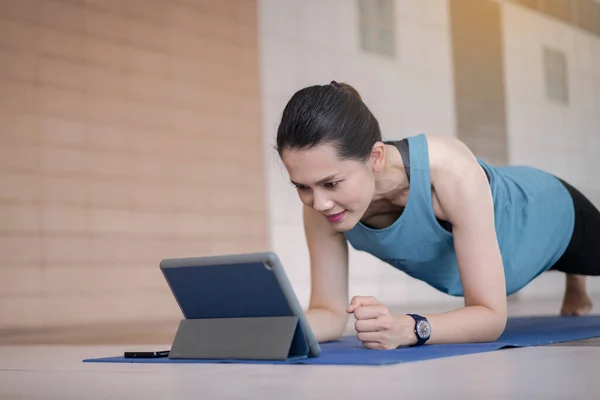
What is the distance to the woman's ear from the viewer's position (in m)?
2.18

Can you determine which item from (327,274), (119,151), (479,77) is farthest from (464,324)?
(479,77)

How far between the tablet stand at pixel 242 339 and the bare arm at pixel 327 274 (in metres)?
0.53

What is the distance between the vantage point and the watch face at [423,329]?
208 centimetres

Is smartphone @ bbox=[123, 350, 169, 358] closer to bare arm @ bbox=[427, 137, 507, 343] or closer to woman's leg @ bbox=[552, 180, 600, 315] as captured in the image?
bare arm @ bbox=[427, 137, 507, 343]

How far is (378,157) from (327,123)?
25 cm

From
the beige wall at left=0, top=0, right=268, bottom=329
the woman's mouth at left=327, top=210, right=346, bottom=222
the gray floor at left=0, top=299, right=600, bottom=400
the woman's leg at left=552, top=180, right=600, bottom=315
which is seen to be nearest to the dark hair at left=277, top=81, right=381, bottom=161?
the woman's mouth at left=327, top=210, right=346, bottom=222

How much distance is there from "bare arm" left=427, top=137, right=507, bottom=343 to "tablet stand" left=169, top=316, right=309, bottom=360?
43 centimetres

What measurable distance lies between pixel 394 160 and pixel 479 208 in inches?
10.4

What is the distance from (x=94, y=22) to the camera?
535cm

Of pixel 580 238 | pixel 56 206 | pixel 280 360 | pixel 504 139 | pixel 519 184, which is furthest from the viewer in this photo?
pixel 504 139

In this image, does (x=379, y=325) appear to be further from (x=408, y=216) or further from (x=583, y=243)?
(x=583, y=243)

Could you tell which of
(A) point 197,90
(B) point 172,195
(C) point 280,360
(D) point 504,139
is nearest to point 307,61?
(A) point 197,90

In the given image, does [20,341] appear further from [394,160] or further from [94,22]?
[94,22]

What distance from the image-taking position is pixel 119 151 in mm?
5434
